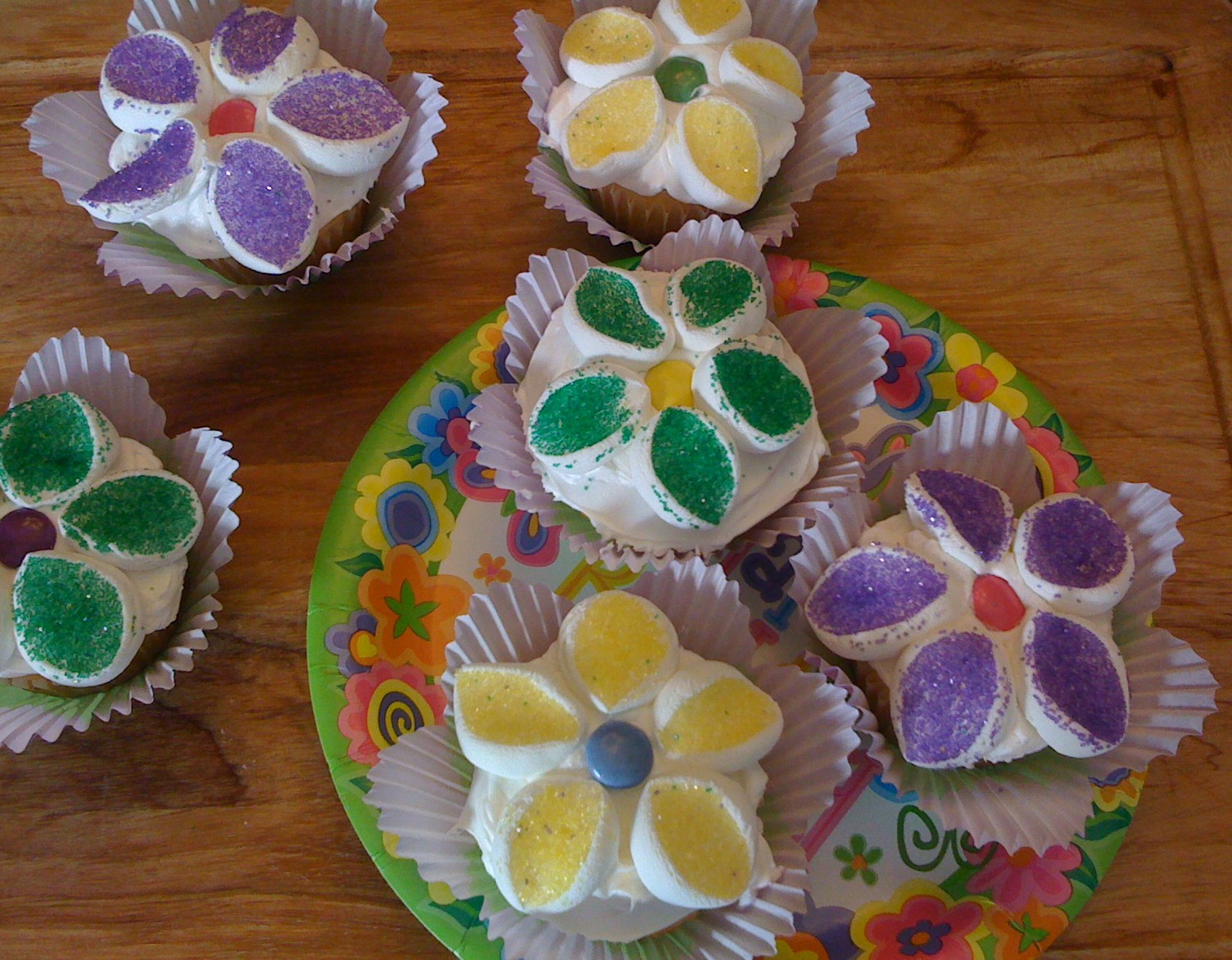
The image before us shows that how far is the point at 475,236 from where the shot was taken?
77.5 inches

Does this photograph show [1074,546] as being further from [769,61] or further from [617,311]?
[769,61]

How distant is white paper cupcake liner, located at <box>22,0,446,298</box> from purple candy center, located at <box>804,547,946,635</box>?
39.8 inches

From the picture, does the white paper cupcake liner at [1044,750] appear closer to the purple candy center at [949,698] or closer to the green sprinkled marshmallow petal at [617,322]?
the purple candy center at [949,698]

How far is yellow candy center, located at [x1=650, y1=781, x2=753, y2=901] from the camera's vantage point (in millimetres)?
1235

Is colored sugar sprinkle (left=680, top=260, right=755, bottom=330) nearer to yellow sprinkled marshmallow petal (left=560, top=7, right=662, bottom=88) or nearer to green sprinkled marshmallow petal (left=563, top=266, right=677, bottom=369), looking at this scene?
green sprinkled marshmallow petal (left=563, top=266, right=677, bottom=369)

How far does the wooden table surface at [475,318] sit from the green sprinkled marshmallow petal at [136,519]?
213 millimetres

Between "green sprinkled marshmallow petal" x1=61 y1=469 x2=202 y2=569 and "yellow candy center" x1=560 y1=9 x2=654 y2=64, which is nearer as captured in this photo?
"green sprinkled marshmallow petal" x1=61 y1=469 x2=202 y2=569

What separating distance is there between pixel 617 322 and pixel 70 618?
897mm

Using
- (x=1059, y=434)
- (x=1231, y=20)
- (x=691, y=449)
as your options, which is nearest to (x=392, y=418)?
(x=691, y=449)

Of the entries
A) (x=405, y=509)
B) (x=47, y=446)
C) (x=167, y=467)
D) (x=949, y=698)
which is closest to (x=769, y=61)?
(x=405, y=509)

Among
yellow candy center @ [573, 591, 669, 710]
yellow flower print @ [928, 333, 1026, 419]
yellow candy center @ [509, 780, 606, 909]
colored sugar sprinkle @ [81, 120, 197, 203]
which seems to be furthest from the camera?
yellow flower print @ [928, 333, 1026, 419]

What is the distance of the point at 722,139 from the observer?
174 cm

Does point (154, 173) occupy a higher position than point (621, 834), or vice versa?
point (154, 173)

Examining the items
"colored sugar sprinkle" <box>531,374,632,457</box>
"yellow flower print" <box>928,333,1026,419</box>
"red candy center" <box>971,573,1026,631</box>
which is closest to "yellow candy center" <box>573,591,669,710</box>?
"colored sugar sprinkle" <box>531,374,632,457</box>
